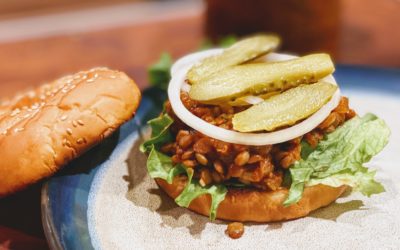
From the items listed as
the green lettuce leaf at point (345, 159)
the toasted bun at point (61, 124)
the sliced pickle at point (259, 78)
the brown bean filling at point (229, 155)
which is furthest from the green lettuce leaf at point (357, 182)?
the toasted bun at point (61, 124)

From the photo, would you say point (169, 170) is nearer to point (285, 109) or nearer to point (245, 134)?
point (245, 134)

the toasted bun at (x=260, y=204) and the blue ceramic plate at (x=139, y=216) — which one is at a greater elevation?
the toasted bun at (x=260, y=204)

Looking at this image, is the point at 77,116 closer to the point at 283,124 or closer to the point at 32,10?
the point at 283,124

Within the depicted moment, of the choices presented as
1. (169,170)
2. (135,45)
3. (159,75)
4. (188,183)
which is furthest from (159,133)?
(135,45)

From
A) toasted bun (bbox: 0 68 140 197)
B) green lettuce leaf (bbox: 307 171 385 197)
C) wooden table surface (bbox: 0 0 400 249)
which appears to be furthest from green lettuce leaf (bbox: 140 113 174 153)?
wooden table surface (bbox: 0 0 400 249)

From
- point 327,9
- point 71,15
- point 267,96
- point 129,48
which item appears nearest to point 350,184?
point 267,96

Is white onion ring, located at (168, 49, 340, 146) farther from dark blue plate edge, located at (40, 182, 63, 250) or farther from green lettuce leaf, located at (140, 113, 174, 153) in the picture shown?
dark blue plate edge, located at (40, 182, 63, 250)

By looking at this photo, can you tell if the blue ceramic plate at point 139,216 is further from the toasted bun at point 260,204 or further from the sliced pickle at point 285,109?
the sliced pickle at point 285,109
